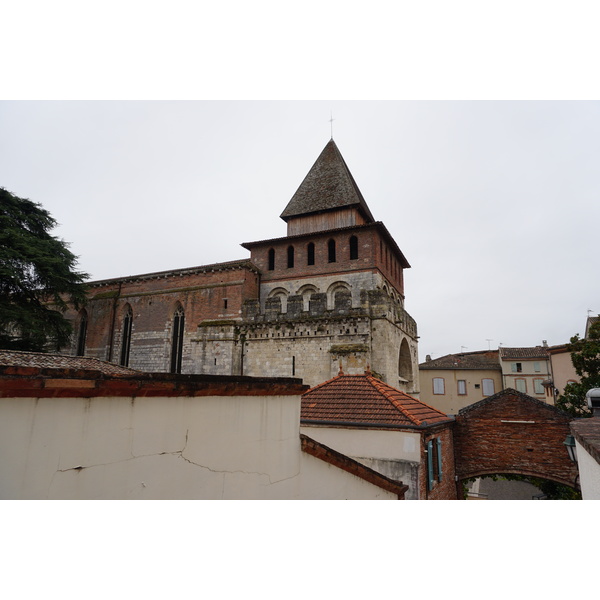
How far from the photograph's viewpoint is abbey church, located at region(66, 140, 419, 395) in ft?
58.1

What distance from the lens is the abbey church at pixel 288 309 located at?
17.7 m

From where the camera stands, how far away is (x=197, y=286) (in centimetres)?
2092

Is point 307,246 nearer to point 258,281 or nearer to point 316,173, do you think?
point 258,281

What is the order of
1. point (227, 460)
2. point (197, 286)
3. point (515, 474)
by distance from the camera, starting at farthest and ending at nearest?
point (197, 286)
point (515, 474)
point (227, 460)

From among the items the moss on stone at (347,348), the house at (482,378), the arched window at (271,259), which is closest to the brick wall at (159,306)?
the arched window at (271,259)

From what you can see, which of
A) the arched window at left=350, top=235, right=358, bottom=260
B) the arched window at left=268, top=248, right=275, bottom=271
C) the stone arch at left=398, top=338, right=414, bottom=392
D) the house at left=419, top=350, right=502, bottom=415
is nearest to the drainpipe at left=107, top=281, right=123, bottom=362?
the arched window at left=268, top=248, right=275, bottom=271

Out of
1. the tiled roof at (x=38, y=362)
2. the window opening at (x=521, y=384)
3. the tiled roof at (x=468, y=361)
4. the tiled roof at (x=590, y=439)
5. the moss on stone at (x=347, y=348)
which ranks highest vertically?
the tiled roof at (x=468, y=361)

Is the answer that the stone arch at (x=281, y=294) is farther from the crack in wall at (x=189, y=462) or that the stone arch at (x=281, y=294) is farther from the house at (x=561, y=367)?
the crack in wall at (x=189, y=462)

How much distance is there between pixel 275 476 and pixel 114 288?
71.2 feet

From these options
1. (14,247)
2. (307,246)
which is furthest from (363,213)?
(14,247)

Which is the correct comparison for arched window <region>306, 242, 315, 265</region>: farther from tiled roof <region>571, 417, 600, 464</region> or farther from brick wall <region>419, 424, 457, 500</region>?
tiled roof <region>571, 417, 600, 464</region>

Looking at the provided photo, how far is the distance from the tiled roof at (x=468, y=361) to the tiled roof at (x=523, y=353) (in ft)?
3.82

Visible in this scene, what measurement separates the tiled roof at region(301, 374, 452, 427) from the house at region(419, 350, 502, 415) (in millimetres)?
24834

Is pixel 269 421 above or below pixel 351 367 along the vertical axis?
below
